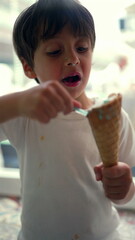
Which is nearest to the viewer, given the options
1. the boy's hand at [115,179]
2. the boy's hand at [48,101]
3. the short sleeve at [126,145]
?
the boy's hand at [48,101]

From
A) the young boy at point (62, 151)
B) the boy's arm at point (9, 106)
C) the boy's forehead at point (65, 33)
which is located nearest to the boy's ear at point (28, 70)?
the young boy at point (62, 151)

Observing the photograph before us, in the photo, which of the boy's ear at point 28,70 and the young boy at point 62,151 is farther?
the boy's ear at point 28,70

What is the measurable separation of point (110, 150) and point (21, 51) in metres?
0.44

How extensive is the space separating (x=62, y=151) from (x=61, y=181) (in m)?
0.09

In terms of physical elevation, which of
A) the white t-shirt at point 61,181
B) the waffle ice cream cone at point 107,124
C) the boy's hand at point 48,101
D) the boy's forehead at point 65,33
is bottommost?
the white t-shirt at point 61,181

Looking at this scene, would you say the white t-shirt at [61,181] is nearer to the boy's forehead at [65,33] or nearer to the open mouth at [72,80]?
the open mouth at [72,80]

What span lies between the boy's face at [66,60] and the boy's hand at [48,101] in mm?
182

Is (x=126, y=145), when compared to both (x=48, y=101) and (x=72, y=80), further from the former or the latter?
(x=48, y=101)

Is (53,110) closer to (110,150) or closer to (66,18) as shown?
(110,150)

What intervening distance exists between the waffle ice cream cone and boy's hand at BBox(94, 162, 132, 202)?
0.05 m

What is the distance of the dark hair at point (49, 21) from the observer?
741 mm

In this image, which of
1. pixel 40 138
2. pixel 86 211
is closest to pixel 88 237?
pixel 86 211

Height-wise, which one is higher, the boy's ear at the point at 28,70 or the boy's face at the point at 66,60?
the boy's face at the point at 66,60

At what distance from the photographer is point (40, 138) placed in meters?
0.81
